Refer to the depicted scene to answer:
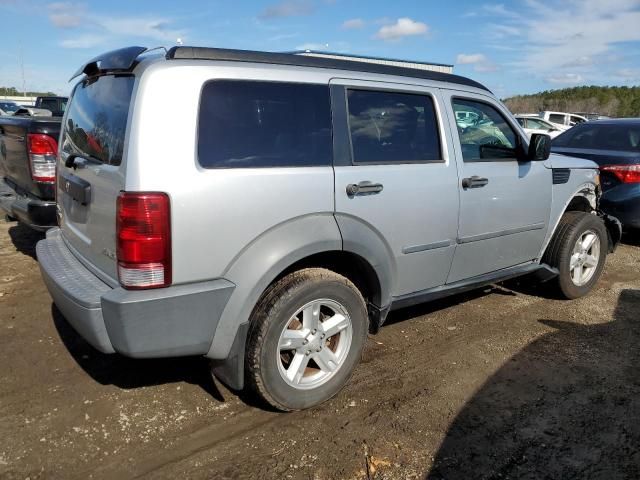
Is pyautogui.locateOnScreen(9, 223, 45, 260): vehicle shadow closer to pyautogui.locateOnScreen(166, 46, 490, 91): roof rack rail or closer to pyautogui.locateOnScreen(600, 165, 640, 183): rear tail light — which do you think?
pyautogui.locateOnScreen(166, 46, 490, 91): roof rack rail

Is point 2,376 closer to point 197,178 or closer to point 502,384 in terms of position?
point 197,178

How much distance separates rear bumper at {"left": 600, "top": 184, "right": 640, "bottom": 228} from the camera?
6.18 m

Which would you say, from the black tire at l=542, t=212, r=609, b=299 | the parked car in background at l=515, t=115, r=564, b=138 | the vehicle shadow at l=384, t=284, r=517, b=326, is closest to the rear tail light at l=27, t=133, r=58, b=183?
the vehicle shadow at l=384, t=284, r=517, b=326

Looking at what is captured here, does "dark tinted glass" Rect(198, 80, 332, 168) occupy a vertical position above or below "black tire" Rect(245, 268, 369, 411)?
above

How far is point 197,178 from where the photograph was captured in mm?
2418

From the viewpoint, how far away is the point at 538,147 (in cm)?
400

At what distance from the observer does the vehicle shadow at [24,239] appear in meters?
5.87

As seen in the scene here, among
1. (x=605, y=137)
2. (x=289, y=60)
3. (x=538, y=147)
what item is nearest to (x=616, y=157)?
(x=605, y=137)

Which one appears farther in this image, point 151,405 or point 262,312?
point 151,405

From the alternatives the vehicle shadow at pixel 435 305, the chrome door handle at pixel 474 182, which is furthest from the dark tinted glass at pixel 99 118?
the vehicle shadow at pixel 435 305

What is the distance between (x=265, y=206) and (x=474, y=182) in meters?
1.70

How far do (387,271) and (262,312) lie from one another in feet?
2.96

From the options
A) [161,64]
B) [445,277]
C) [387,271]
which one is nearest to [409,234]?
[387,271]

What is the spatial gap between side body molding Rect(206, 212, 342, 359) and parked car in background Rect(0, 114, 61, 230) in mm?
2890
